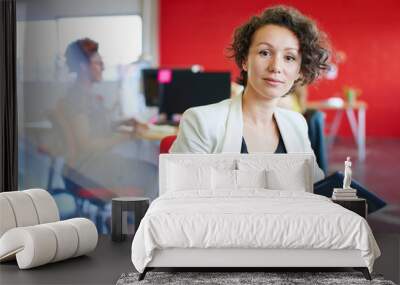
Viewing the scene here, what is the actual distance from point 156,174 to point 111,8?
65.8 inches

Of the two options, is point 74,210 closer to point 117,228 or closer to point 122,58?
point 117,228

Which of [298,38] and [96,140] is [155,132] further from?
[298,38]

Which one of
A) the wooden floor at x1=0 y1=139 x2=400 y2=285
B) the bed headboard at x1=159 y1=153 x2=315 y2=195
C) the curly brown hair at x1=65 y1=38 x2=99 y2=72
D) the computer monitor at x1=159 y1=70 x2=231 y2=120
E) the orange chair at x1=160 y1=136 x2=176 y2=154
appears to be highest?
the curly brown hair at x1=65 y1=38 x2=99 y2=72

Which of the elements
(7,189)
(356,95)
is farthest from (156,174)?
(356,95)

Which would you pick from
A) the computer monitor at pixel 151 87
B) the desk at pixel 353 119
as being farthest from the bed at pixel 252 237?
the computer monitor at pixel 151 87

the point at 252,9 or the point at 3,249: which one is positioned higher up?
the point at 252,9

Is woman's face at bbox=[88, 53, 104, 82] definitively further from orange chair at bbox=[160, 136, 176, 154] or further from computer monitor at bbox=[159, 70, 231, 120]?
orange chair at bbox=[160, 136, 176, 154]

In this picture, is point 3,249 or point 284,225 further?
point 3,249

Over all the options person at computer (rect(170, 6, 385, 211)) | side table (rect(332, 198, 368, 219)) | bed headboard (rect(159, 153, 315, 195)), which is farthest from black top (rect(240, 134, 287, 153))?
side table (rect(332, 198, 368, 219))

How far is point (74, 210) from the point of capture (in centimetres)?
790

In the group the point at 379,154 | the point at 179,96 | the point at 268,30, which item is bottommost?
the point at 379,154

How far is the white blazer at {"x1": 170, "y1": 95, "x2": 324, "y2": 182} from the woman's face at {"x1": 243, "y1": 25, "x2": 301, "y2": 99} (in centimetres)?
20

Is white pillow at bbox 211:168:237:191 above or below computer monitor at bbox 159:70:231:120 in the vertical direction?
below

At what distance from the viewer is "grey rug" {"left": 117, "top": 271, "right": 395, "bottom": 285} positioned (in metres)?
5.36
